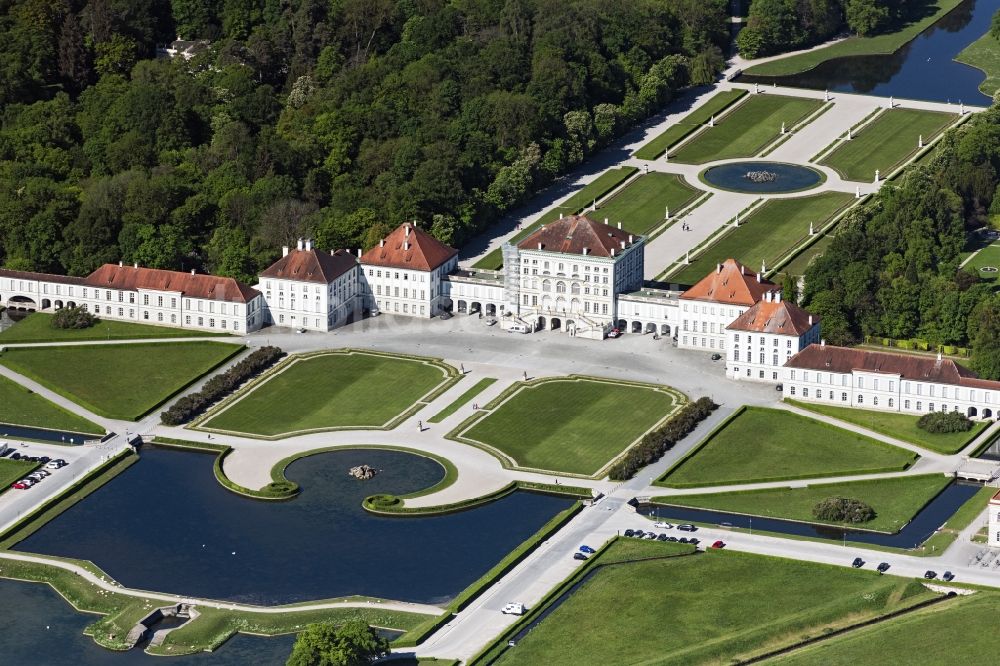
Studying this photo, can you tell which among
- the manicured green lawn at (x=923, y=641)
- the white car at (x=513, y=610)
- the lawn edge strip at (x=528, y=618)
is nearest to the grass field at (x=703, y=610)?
the lawn edge strip at (x=528, y=618)

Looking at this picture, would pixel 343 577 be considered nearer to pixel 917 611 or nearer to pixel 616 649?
pixel 616 649

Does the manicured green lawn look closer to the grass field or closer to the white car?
the grass field

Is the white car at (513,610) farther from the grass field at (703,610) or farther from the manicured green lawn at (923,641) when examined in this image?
the manicured green lawn at (923,641)

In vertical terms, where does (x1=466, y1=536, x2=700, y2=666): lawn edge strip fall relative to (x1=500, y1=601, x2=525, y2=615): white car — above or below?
below

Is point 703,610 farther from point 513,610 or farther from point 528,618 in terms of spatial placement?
point 513,610

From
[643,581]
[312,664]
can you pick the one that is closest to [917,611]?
[643,581]

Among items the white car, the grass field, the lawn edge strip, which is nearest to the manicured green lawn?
the grass field

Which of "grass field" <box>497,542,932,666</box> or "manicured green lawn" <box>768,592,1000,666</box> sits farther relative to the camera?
"grass field" <box>497,542,932,666</box>

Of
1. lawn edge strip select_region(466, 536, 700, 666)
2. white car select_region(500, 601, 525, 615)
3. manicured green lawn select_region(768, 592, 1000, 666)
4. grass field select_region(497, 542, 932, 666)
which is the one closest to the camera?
manicured green lawn select_region(768, 592, 1000, 666)
